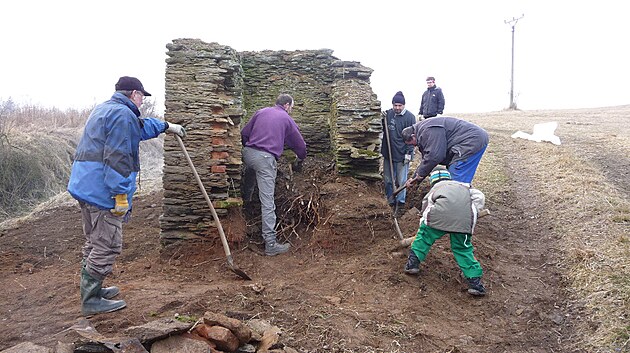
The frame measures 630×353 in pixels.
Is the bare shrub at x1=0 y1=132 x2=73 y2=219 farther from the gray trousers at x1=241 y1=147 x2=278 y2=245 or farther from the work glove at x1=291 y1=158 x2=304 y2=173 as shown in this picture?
the gray trousers at x1=241 y1=147 x2=278 y2=245

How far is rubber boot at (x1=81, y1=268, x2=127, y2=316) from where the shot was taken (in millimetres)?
4309

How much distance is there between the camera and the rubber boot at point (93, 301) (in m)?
4.31

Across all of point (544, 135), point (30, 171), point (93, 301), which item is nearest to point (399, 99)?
point (93, 301)

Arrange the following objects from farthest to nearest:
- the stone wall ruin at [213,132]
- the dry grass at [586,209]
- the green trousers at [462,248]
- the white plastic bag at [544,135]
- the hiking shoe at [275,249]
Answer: the white plastic bag at [544,135] → the hiking shoe at [275,249] → the stone wall ruin at [213,132] → the green trousers at [462,248] → the dry grass at [586,209]

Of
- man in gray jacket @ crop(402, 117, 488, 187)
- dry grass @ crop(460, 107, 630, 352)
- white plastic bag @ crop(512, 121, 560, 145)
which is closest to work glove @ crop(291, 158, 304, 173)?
man in gray jacket @ crop(402, 117, 488, 187)

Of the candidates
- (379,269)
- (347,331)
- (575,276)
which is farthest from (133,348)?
(575,276)

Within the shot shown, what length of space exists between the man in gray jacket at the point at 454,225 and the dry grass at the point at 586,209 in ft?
3.67

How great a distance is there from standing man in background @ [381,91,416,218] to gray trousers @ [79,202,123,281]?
14.0 feet

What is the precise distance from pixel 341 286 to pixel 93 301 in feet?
7.97

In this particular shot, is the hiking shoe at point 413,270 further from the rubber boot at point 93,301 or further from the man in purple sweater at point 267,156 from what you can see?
the rubber boot at point 93,301

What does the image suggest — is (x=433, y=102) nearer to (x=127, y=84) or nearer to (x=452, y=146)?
(x=452, y=146)

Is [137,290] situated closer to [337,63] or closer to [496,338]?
[496,338]

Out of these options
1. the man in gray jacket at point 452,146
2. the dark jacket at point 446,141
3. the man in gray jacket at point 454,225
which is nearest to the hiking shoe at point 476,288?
the man in gray jacket at point 454,225

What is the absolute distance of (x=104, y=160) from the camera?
4.25 m
